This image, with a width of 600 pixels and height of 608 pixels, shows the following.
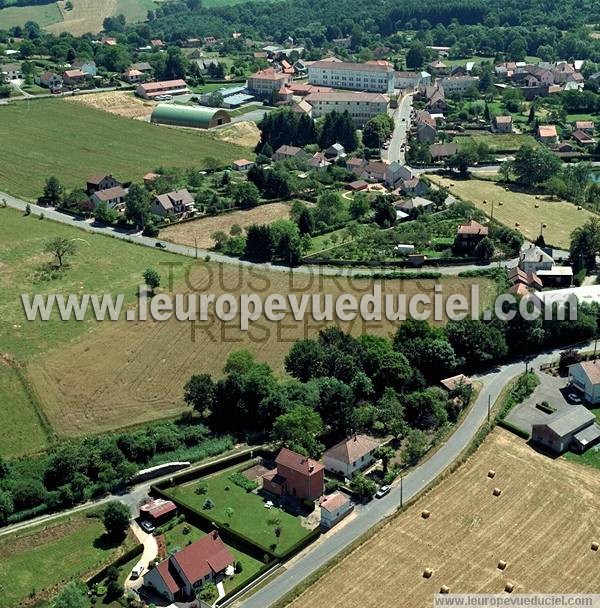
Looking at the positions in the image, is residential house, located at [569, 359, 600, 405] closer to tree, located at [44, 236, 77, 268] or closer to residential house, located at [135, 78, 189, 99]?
tree, located at [44, 236, 77, 268]

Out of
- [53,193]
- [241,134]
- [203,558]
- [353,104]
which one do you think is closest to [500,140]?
[353,104]

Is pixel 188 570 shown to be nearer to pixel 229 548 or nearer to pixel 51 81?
pixel 229 548

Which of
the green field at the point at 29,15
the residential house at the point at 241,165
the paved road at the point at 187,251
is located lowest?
the paved road at the point at 187,251

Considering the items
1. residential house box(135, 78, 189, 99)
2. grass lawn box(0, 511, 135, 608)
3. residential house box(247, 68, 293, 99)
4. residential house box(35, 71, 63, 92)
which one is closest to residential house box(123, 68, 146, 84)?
residential house box(135, 78, 189, 99)

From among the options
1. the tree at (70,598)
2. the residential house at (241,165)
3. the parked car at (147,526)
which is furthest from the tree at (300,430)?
the residential house at (241,165)

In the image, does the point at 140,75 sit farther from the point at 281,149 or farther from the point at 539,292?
the point at 539,292

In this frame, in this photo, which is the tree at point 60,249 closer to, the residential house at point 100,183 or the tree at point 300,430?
the residential house at point 100,183
